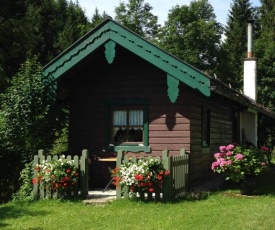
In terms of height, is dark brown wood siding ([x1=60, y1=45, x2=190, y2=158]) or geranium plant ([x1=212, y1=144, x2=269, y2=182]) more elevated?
A: dark brown wood siding ([x1=60, y1=45, x2=190, y2=158])

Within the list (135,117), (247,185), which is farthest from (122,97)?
(247,185)

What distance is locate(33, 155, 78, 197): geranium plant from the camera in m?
9.91

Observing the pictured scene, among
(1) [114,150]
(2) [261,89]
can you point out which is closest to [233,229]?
(1) [114,150]

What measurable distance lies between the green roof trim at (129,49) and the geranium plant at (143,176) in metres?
2.45

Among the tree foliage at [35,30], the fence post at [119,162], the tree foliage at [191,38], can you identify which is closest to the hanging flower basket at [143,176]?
the fence post at [119,162]

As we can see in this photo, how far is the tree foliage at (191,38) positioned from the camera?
150ft

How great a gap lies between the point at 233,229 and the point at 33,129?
21.9 ft

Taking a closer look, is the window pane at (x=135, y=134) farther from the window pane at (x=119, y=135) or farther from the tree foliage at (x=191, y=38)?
the tree foliage at (x=191, y=38)

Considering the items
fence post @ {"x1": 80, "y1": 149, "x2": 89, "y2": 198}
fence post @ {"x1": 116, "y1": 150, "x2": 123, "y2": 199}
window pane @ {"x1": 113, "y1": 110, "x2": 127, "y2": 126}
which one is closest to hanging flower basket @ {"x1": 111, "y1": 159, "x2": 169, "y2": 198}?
fence post @ {"x1": 116, "y1": 150, "x2": 123, "y2": 199}

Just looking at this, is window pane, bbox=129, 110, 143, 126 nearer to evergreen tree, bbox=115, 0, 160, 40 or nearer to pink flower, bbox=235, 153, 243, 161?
pink flower, bbox=235, 153, 243, 161

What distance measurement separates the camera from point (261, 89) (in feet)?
115

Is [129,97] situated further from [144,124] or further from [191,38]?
[191,38]

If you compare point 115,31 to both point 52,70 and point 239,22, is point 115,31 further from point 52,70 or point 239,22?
point 239,22

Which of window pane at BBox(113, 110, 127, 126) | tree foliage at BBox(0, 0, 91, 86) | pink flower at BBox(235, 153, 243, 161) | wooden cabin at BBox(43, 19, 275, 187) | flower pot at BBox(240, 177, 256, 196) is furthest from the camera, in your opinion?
tree foliage at BBox(0, 0, 91, 86)
